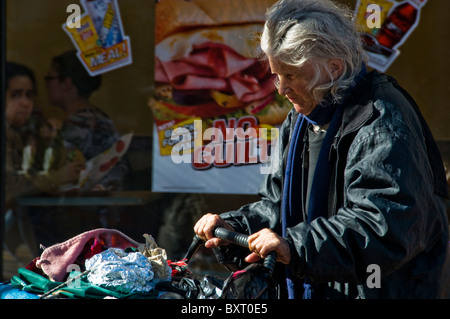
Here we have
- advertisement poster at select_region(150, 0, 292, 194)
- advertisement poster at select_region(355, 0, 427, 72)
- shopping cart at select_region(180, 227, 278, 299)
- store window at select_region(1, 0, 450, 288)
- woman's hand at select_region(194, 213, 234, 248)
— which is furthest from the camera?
store window at select_region(1, 0, 450, 288)

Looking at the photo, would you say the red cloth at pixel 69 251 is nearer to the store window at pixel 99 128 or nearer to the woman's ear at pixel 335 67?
the woman's ear at pixel 335 67

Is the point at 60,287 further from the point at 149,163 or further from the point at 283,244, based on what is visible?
the point at 149,163

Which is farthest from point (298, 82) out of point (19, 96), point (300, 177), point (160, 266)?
point (19, 96)

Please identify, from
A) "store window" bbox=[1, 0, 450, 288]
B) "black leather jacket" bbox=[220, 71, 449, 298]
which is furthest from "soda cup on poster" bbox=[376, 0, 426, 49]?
"black leather jacket" bbox=[220, 71, 449, 298]

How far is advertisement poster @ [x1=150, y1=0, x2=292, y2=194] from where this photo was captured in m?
4.93

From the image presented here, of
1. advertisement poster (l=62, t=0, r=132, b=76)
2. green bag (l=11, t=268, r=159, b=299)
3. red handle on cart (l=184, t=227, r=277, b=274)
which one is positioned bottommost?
green bag (l=11, t=268, r=159, b=299)

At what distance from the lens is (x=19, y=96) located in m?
5.22

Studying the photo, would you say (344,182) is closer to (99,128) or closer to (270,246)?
(270,246)

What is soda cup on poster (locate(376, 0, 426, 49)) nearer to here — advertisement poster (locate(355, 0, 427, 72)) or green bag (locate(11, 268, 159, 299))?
advertisement poster (locate(355, 0, 427, 72))

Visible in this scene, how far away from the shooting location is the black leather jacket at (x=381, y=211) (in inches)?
75.6

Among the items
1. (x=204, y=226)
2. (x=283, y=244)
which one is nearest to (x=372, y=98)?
(x=283, y=244)

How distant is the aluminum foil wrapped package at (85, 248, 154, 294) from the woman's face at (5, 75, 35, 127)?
3283 mm

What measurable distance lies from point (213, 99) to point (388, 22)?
150cm
